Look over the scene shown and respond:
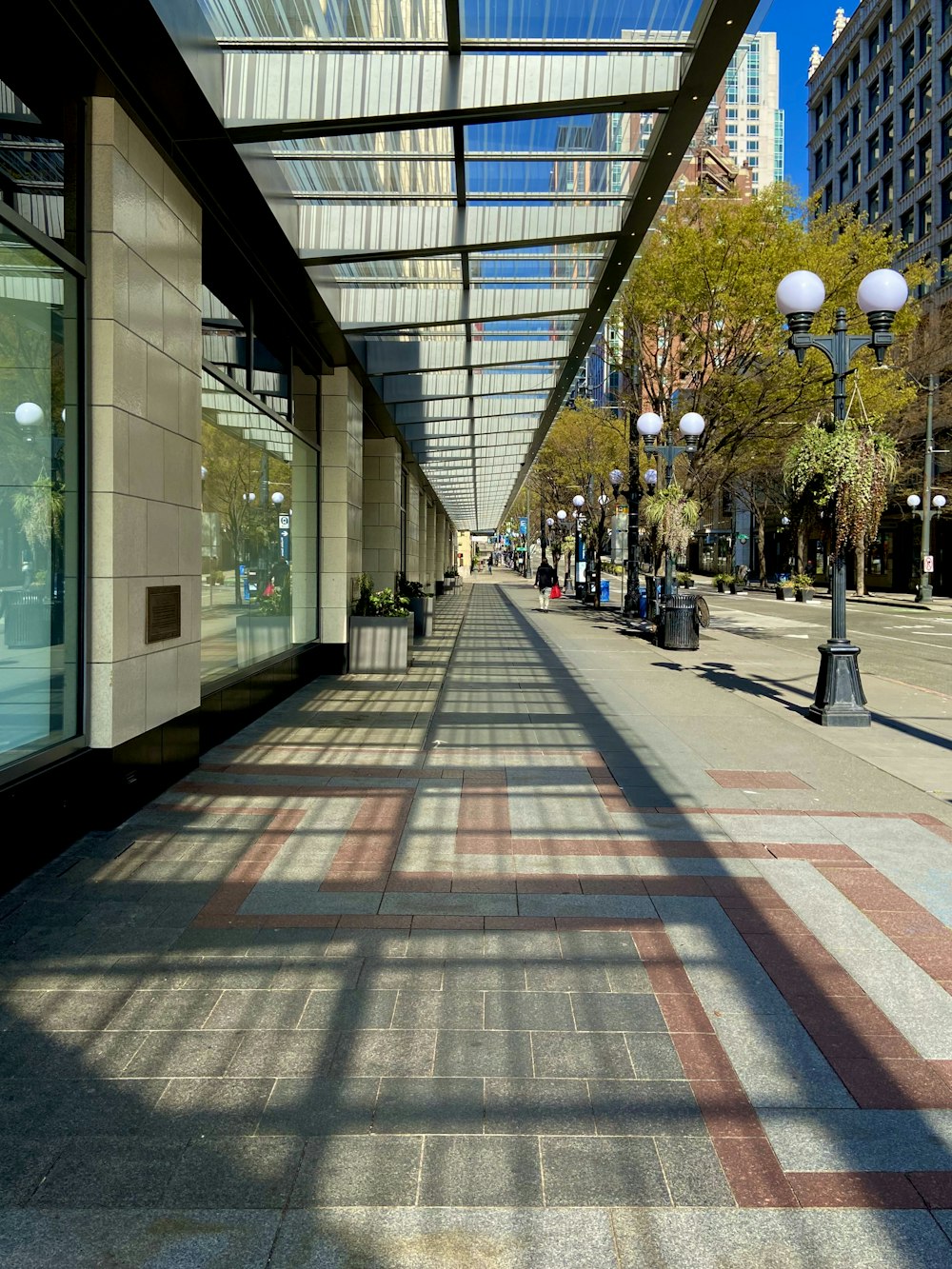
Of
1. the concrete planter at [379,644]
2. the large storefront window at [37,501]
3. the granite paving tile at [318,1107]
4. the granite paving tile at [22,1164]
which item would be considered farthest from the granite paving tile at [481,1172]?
the concrete planter at [379,644]

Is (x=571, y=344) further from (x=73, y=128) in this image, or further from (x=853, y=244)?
(x=853, y=244)

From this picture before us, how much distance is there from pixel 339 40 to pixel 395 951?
21.2 ft

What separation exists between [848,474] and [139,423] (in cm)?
788

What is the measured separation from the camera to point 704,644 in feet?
75.3

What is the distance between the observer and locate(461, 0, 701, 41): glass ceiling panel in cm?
732

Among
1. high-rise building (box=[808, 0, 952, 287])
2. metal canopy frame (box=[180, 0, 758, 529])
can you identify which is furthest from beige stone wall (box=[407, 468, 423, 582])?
high-rise building (box=[808, 0, 952, 287])

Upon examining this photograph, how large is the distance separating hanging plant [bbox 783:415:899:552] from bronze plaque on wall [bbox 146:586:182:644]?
7451 millimetres

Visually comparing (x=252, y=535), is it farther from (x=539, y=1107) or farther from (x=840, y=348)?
(x=539, y=1107)

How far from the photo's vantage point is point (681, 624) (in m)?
20.9

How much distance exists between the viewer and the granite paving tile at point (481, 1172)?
287 centimetres

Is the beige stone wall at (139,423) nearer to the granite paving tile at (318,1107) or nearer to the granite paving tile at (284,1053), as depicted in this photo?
the granite paving tile at (284,1053)

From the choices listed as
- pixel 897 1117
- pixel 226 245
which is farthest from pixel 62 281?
pixel 897 1117

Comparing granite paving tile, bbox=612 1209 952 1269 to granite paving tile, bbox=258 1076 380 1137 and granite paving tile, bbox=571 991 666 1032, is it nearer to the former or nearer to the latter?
granite paving tile, bbox=258 1076 380 1137

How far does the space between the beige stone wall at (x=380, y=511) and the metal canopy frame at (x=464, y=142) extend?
4664 mm
